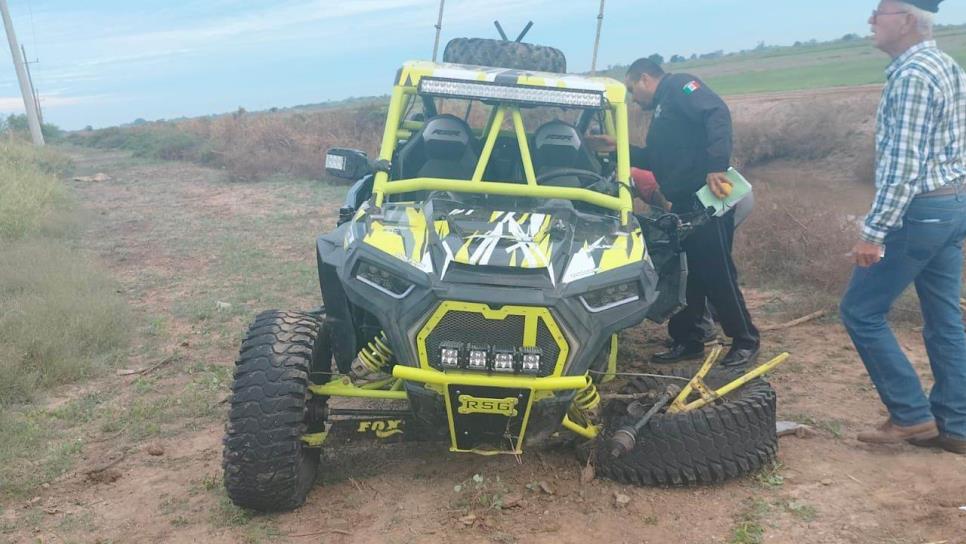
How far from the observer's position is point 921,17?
4051 mm

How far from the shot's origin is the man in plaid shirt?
3.97m

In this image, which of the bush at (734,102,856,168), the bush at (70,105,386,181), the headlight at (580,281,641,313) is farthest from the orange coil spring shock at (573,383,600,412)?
the bush at (70,105,386,181)

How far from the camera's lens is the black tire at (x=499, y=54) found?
6.56 m

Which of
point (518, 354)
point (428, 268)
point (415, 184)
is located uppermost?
point (415, 184)

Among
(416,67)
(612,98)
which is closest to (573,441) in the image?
(612,98)

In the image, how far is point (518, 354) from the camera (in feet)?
11.0

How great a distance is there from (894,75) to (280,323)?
326 centimetres

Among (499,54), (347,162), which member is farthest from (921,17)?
(499,54)

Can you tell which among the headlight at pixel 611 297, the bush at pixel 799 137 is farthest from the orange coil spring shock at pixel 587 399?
the bush at pixel 799 137

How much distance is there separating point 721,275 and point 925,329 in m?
1.51

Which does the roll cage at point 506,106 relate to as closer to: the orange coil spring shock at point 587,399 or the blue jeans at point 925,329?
the orange coil spring shock at point 587,399

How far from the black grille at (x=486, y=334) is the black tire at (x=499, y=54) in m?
3.66

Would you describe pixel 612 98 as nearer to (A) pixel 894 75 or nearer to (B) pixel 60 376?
(A) pixel 894 75

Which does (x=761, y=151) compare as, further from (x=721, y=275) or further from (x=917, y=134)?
(x=917, y=134)
